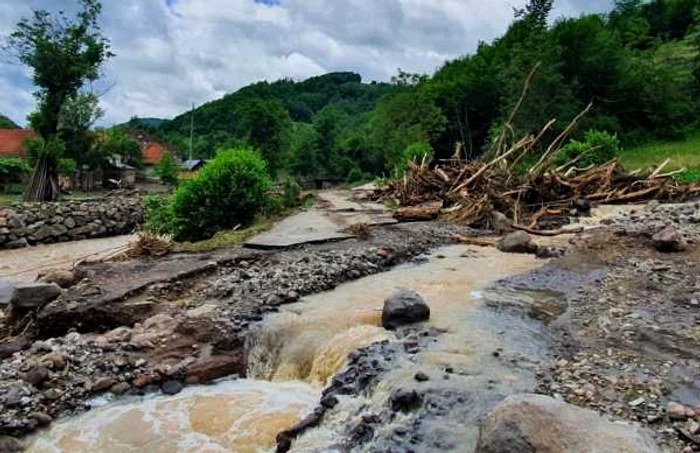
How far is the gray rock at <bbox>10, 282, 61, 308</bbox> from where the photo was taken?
789 centimetres

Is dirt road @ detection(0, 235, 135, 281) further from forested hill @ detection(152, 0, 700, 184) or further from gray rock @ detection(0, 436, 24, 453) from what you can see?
forested hill @ detection(152, 0, 700, 184)

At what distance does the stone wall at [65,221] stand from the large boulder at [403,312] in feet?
60.1

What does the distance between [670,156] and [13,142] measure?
49.3 metres

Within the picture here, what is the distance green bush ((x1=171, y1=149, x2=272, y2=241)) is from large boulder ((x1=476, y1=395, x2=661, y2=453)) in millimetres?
11762

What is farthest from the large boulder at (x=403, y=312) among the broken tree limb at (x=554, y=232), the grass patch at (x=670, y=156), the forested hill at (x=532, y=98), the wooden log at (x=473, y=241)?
the forested hill at (x=532, y=98)

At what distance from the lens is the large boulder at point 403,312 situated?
272 inches

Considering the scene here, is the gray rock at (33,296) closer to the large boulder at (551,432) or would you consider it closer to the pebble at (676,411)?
the large boulder at (551,432)

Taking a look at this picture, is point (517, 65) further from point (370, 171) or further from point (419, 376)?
point (419, 376)

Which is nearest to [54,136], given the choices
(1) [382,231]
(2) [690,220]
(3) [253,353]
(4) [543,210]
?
(1) [382,231]

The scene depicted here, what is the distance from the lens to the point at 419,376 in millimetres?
5113

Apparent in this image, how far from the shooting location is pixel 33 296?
7914 millimetres

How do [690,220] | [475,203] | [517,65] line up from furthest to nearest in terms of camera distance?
[517,65] → [475,203] → [690,220]

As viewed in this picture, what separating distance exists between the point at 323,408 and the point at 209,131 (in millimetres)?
81043

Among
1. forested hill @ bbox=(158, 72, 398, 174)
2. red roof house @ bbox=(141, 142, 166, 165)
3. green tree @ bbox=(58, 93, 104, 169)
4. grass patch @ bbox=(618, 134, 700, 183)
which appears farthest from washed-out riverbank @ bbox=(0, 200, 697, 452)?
red roof house @ bbox=(141, 142, 166, 165)
